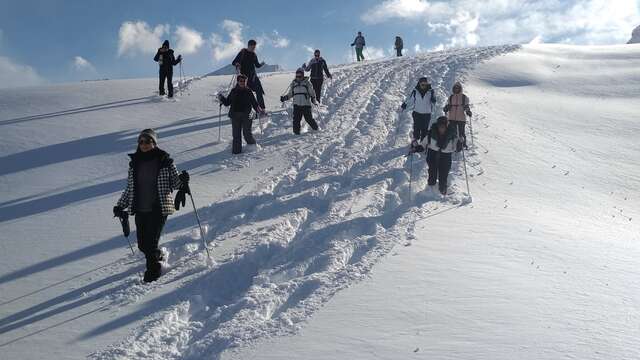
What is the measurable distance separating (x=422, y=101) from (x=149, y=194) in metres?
7.31

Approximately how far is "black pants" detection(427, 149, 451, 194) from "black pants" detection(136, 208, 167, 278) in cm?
528

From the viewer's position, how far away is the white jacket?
37.5ft

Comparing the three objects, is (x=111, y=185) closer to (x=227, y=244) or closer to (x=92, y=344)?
(x=227, y=244)

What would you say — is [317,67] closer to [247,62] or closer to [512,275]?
[247,62]

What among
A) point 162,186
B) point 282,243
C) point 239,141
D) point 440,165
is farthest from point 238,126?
point 162,186

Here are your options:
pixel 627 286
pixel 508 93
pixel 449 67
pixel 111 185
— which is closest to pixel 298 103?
pixel 111 185

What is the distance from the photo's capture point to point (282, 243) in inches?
273

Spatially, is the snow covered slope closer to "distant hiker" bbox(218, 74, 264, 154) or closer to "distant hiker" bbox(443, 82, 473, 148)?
"distant hiker" bbox(443, 82, 473, 148)

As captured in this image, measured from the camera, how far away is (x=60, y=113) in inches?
581

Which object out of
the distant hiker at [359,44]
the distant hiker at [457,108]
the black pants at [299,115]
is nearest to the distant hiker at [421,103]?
the distant hiker at [457,108]

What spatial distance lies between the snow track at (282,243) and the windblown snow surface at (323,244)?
0.03 m

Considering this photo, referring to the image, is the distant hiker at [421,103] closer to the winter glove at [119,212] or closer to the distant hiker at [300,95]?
the distant hiker at [300,95]

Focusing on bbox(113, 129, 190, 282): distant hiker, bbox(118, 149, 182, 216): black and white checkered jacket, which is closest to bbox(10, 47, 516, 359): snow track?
bbox(113, 129, 190, 282): distant hiker

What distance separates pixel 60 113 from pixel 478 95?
13.9 meters
